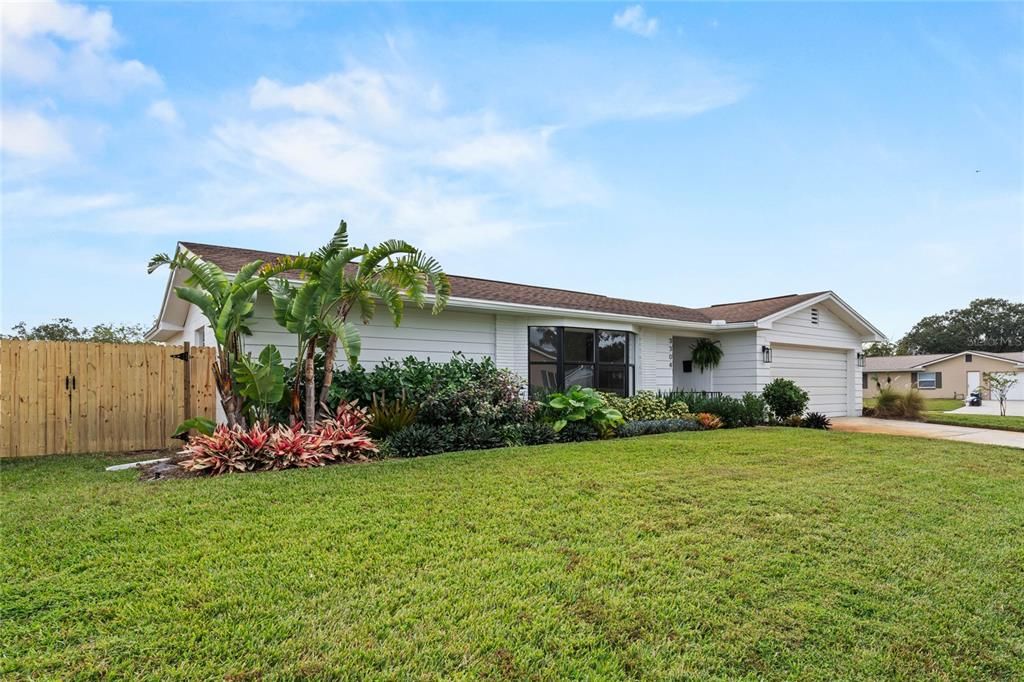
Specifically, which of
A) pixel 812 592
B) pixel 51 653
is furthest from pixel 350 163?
pixel 812 592

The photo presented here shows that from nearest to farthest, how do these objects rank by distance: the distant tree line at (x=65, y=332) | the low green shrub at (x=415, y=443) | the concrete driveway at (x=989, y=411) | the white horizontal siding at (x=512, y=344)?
the low green shrub at (x=415, y=443) → the white horizontal siding at (x=512, y=344) → the concrete driveway at (x=989, y=411) → the distant tree line at (x=65, y=332)

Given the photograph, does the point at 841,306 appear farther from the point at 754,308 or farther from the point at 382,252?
the point at 382,252

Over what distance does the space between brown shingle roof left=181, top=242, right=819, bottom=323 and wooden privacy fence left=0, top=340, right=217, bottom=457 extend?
2.05 meters

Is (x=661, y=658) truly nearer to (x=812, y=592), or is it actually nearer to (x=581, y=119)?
(x=812, y=592)

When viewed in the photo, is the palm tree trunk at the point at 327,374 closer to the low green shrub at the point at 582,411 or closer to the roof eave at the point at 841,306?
the low green shrub at the point at 582,411

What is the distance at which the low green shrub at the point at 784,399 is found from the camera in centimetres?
1352

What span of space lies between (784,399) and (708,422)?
2.95m

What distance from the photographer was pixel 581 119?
429 inches

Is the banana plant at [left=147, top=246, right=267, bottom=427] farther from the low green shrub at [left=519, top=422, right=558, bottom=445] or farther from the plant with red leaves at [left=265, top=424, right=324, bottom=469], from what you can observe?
the low green shrub at [left=519, top=422, right=558, bottom=445]

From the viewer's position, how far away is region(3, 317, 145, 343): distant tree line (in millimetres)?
21292

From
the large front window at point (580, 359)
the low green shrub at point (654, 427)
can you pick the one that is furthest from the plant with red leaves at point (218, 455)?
the low green shrub at point (654, 427)

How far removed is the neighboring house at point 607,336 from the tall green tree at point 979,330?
179 ft

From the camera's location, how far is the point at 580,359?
1236 cm

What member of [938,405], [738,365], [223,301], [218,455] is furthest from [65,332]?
[938,405]
